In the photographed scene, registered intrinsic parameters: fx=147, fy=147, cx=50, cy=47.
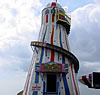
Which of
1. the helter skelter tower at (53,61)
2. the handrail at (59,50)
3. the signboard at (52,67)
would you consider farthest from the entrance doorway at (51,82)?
the handrail at (59,50)

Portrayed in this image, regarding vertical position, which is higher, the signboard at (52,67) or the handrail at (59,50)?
the handrail at (59,50)

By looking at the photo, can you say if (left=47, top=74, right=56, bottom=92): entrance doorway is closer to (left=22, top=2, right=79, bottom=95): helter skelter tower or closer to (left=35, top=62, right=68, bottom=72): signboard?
(left=22, top=2, right=79, bottom=95): helter skelter tower

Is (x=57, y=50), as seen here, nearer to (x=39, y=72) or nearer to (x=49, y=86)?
(x=39, y=72)

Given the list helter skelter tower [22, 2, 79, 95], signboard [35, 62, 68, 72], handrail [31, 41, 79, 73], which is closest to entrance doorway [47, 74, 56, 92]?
helter skelter tower [22, 2, 79, 95]

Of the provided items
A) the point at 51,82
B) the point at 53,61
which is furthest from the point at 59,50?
the point at 51,82

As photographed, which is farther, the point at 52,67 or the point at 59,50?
the point at 59,50

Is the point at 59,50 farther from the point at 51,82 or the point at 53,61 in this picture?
the point at 51,82

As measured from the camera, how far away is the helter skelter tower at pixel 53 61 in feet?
76.5

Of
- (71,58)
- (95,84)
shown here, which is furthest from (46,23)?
(95,84)

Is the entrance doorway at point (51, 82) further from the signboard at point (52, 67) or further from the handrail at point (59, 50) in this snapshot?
the handrail at point (59, 50)

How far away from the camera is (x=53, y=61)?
25531 mm

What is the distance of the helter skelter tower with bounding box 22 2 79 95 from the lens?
76.5 feet

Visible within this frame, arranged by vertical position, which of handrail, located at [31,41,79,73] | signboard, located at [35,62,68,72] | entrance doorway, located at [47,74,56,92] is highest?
handrail, located at [31,41,79,73]

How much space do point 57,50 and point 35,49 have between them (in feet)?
13.6
